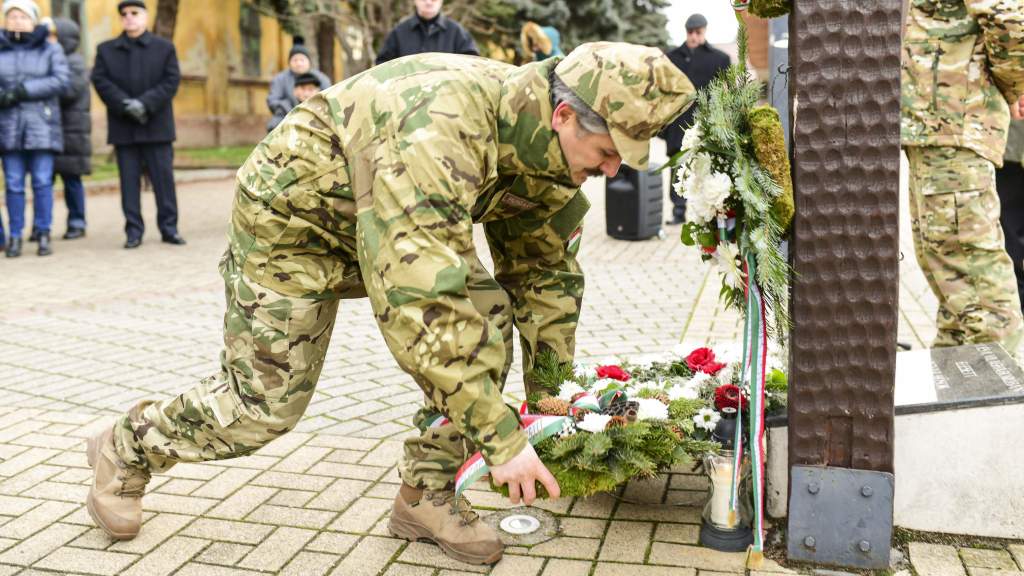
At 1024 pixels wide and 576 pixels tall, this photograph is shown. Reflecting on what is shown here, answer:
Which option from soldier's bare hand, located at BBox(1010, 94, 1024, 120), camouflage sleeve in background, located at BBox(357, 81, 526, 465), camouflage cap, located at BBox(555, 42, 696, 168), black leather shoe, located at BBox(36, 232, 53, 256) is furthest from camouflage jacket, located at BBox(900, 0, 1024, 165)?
black leather shoe, located at BBox(36, 232, 53, 256)

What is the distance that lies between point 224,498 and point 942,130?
122 inches

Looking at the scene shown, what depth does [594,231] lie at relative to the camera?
10320mm

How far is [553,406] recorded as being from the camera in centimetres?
324

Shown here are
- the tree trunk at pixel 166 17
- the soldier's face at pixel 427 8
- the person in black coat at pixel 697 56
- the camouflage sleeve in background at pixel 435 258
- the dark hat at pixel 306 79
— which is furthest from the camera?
the tree trunk at pixel 166 17

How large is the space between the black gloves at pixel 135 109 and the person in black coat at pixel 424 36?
2.26 metres

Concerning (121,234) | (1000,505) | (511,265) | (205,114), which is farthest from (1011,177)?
(205,114)

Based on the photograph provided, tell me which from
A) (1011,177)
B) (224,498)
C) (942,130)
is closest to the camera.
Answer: (224,498)

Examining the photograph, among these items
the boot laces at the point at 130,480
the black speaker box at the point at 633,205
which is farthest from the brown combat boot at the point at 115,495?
the black speaker box at the point at 633,205

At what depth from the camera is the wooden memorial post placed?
9.02 feet

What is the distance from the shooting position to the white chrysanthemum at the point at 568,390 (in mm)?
3366

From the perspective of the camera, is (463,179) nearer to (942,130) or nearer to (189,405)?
(189,405)

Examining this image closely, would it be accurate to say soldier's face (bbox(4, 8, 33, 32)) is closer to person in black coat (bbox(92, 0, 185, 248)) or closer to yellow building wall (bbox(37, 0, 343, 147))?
person in black coat (bbox(92, 0, 185, 248))

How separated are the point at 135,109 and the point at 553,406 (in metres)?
7.25

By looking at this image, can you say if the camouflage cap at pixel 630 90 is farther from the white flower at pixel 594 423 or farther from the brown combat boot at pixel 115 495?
the brown combat boot at pixel 115 495
